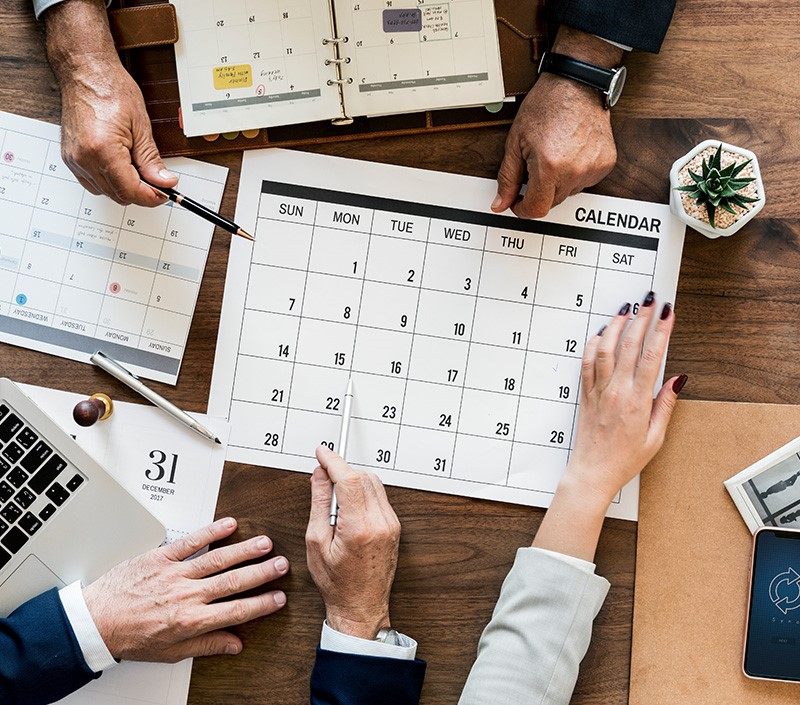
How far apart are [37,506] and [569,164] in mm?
1007

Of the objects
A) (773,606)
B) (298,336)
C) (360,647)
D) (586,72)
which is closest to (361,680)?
(360,647)

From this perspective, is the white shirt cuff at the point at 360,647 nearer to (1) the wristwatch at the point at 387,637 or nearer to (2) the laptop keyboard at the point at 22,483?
(1) the wristwatch at the point at 387,637

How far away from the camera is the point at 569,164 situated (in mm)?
1199

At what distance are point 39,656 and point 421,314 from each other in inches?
31.7

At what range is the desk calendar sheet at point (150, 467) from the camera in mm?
1294

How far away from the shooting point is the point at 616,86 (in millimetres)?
1227

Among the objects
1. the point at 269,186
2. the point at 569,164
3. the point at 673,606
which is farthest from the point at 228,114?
the point at 673,606

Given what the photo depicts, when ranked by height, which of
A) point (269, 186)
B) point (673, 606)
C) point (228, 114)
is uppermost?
point (228, 114)

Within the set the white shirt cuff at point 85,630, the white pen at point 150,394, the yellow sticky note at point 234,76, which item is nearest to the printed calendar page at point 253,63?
the yellow sticky note at point 234,76

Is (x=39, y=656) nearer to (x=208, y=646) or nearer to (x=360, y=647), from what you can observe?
(x=208, y=646)

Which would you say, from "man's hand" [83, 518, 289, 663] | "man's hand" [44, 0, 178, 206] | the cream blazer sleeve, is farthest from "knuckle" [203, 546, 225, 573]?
"man's hand" [44, 0, 178, 206]

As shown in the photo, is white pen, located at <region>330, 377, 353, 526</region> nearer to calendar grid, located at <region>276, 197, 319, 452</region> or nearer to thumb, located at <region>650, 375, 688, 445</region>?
calendar grid, located at <region>276, 197, 319, 452</region>

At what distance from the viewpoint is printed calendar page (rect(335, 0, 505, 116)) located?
48.9 inches

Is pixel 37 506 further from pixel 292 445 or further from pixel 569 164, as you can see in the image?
pixel 569 164
